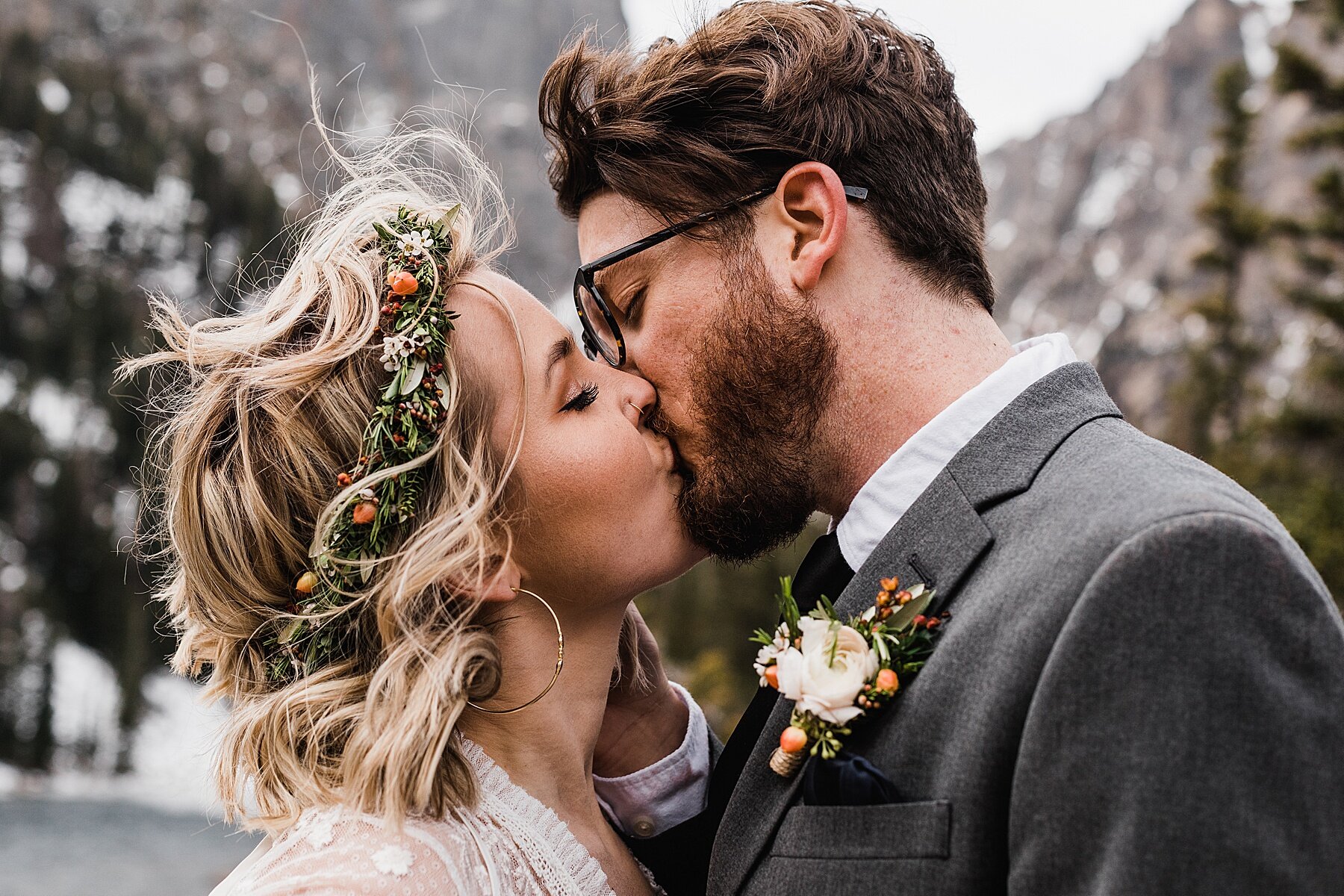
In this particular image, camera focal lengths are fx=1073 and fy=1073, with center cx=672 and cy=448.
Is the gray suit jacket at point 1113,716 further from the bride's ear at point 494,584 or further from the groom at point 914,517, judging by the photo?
the bride's ear at point 494,584

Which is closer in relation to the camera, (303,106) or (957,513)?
(957,513)

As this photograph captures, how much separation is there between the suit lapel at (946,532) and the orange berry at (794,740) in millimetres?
88

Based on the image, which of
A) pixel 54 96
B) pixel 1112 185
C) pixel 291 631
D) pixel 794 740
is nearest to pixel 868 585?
pixel 794 740

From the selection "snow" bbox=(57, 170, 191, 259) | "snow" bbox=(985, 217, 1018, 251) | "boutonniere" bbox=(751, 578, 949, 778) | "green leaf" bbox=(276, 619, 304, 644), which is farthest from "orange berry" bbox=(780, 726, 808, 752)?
"snow" bbox=(985, 217, 1018, 251)

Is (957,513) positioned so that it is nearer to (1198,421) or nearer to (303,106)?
(1198,421)

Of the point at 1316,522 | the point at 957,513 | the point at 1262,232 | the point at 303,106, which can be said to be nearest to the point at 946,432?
the point at 957,513

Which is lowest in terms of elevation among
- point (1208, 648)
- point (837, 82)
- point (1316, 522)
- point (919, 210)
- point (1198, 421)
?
point (1198, 421)

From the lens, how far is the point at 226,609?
2.57 metres

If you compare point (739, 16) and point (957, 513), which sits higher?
point (739, 16)

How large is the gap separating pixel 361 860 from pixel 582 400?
3.70 feet

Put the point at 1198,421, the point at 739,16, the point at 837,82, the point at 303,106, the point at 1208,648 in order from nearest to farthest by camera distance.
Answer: the point at 1208,648 < the point at 837,82 < the point at 739,16 < the point at 1198,421 < the point at 303,106

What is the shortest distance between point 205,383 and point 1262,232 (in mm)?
22157

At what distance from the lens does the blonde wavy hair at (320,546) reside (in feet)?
7.61

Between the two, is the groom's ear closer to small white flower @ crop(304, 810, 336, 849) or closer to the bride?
the bride
